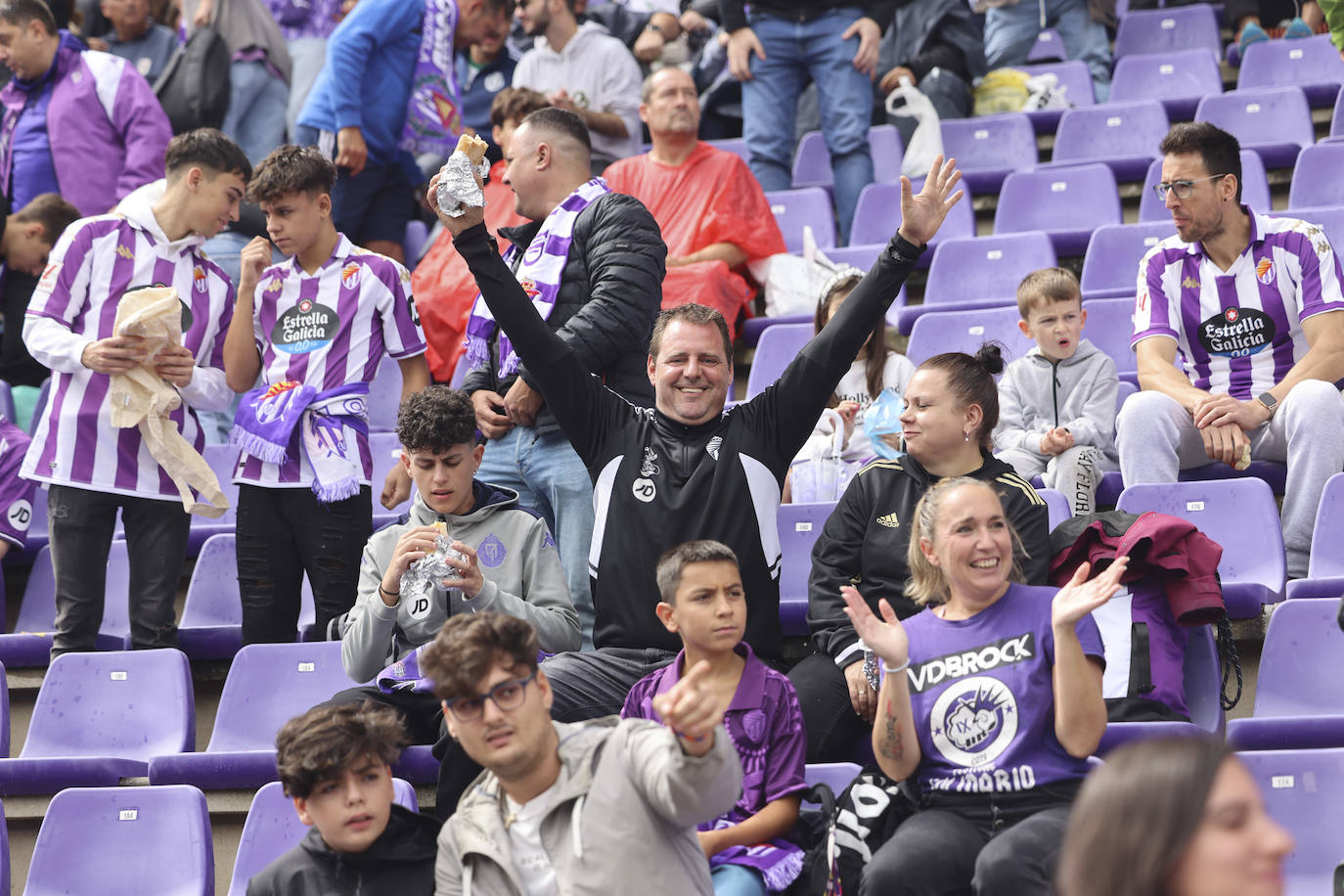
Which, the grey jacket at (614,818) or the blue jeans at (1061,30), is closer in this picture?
the grey jacket at (614,818)

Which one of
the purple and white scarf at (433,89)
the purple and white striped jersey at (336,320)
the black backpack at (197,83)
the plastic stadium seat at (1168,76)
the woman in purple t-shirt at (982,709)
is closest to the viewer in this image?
the woman in purple t-shirt at (982,709)

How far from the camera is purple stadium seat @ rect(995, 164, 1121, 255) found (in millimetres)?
5957

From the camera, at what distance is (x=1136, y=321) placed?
4.48m

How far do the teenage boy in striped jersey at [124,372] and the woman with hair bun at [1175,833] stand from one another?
11.3ft

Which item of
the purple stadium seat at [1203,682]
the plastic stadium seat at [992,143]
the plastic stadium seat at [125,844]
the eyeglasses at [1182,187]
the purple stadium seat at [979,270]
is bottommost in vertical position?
the plastic stadium seat at [125,844]

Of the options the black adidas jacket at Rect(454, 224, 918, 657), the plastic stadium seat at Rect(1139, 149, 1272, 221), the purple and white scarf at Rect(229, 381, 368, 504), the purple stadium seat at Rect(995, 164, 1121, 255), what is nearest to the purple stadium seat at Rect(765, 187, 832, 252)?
the purple stadium seat at Rect(995, 164, 1121, 255)

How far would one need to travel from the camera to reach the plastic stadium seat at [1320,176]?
556 cm

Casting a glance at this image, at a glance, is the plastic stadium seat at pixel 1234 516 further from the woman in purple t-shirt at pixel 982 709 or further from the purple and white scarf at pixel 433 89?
the purple and white scarf at pixel 433 89

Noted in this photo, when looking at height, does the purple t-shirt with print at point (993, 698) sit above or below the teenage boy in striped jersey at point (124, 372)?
below

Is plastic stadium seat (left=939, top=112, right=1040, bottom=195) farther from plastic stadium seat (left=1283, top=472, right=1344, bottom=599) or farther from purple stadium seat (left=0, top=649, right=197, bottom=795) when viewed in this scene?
purple stadium seat (left=0, top=649, right=197, bottom=795)

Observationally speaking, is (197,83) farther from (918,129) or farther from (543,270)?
(543,270)

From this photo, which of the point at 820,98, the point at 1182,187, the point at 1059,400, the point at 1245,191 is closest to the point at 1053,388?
the point at 1059,400

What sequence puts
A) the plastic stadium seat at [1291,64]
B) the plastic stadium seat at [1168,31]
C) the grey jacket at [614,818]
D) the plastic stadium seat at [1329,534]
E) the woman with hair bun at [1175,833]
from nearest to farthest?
the woman with hair bun at [1175,833], the grey jacket at [614,818], the plastic stadium seat at [1329,534], the plastic stadium seat at [1291,64], the plastic stadium seat at [1168,31]

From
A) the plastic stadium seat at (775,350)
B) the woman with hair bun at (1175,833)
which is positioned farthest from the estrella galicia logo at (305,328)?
the woman with hair bun at (1175,833)
